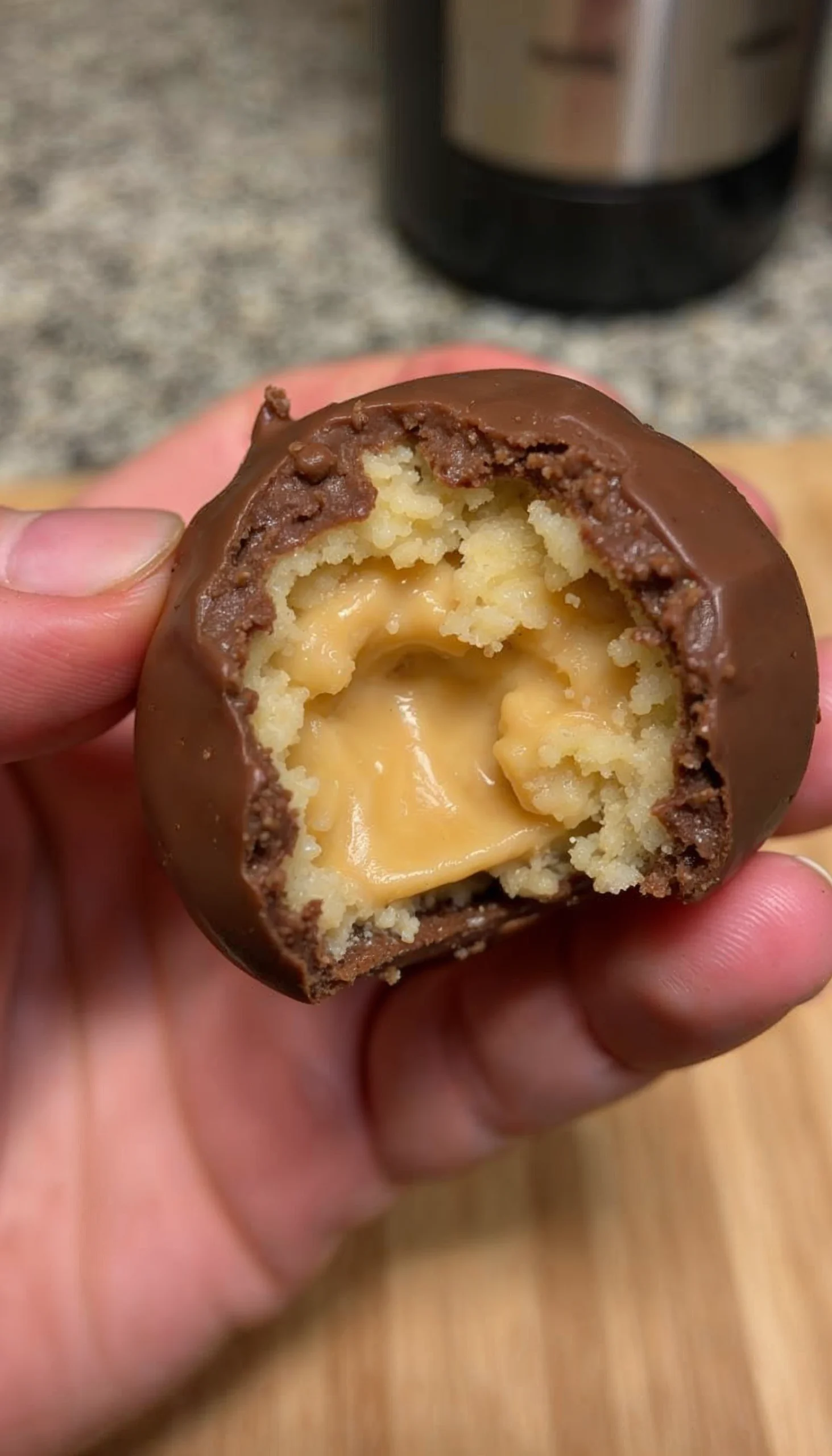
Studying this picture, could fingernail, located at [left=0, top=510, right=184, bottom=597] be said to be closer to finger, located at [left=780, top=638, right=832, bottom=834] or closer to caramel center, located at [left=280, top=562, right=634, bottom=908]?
caramel center, located at [left=280, top=562, right=634, bottom=908]

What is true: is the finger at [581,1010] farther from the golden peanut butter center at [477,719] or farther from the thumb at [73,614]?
the thumb at [73,614]

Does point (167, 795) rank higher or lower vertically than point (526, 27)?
lower

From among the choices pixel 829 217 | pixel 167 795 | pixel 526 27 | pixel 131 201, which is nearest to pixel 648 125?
pixel 526 27

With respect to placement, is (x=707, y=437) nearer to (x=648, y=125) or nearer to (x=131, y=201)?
(x=648, y=125)

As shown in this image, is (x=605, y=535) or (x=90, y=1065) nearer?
(x=605, y=535)

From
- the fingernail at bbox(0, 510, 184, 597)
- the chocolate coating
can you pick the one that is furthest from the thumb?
the chocolate coating

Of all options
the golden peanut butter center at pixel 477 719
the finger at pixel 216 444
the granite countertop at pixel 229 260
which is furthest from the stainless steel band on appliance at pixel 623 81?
the golden peanut butter center at pixel 477 719

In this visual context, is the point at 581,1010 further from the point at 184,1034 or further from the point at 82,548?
the point at 82,548
